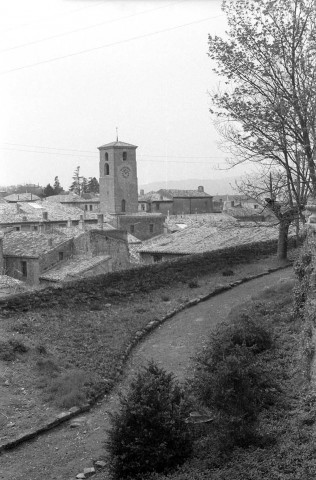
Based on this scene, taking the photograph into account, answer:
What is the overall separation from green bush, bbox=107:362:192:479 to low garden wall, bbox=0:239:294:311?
8.35m

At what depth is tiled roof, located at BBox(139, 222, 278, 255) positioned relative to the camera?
31092mm

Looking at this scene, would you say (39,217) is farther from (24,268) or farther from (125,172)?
(125,172)

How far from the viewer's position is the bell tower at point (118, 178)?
79.0 metres

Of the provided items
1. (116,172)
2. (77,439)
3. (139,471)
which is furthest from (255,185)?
(116,172)

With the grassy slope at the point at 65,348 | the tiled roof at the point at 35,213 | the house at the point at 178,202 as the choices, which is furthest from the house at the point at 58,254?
the house at the point at 178,202

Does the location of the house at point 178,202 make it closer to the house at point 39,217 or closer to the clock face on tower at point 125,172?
Result: the clock face on tower at point 125,172

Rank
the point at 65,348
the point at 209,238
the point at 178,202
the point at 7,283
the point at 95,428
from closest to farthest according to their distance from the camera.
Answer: the point at 95,428, the point at 65,348, the point at 7,283, the point at 209,238, the point at 178,202

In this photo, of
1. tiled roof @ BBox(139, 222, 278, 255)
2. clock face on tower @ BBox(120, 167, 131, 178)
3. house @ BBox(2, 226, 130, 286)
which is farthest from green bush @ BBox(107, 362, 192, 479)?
Result: clock face on tower @ BBox(120, 167, 131, 178)

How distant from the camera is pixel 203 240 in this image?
109ft

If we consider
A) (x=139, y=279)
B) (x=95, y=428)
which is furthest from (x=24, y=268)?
(x=95, y=428)

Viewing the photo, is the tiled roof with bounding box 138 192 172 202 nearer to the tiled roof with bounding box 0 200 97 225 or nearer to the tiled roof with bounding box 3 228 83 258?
the tiled roof with bounding box 0 200 97 225

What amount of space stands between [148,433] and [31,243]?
3194cm

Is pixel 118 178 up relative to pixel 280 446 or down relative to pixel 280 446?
up

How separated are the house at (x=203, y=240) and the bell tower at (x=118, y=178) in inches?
1695
